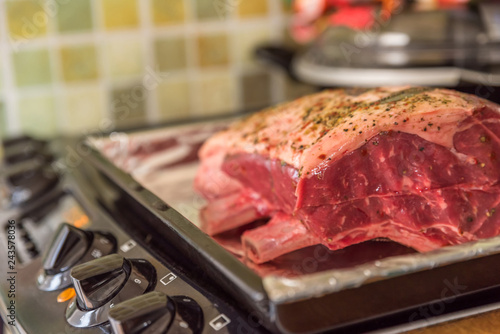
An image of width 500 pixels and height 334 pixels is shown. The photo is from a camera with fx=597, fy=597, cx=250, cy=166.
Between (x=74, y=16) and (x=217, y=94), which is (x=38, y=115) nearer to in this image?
(x=74, y=16)

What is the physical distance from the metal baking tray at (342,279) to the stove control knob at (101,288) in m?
0.08

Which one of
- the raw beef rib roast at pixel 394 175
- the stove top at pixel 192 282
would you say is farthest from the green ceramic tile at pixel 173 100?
the raw beef rib roast at pixel 394 175

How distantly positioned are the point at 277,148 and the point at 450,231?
29 cm

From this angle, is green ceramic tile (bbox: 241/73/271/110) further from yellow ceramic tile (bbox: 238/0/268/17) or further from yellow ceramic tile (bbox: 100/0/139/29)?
yellow ceramic tile (bbox: 100/0/139/29)

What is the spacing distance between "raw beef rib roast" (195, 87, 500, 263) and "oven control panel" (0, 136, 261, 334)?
0.18 metres

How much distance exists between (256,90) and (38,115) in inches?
26.6

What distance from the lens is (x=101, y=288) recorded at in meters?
0.78

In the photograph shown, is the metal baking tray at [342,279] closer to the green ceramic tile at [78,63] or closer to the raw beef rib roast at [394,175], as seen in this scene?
the raw beef rib roast at [394,175]

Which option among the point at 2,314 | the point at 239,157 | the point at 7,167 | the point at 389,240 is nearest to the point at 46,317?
the point at 2,314

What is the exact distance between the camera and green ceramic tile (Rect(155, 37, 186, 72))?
1767 mm

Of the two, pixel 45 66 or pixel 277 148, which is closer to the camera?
pixel 277 148

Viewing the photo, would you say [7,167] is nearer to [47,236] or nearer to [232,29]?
[47,236]

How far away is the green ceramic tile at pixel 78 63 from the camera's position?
169 centimetres

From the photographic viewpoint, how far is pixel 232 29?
185 cm
